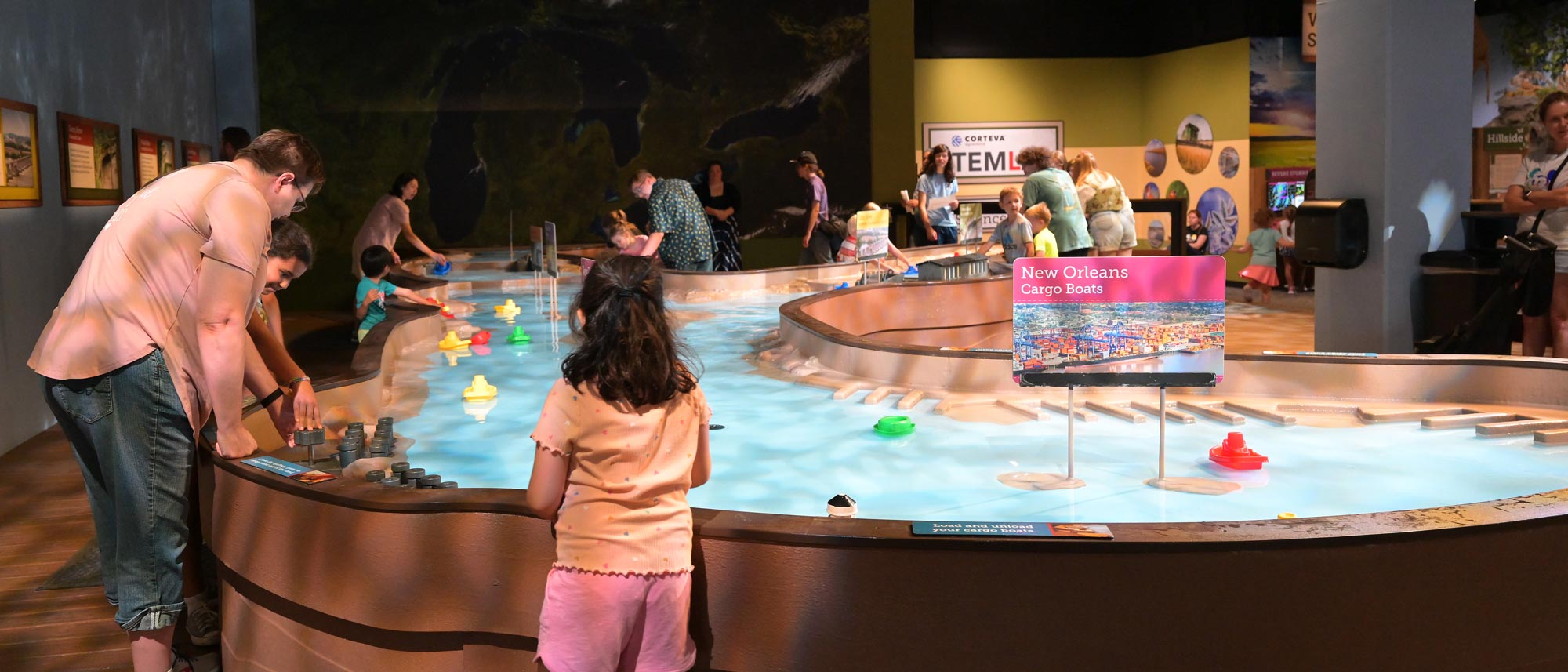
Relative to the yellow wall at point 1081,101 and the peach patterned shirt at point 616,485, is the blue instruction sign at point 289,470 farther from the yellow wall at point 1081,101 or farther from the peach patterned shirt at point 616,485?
the yellow wall at point 1081,101

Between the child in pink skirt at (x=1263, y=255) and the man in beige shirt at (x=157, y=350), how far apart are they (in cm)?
1465

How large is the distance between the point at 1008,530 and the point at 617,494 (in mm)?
842

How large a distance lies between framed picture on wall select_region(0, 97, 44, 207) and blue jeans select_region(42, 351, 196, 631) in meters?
5.00

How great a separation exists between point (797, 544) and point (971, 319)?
294 inches

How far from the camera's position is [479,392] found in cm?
617

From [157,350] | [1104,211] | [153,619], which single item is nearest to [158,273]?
[157,350]

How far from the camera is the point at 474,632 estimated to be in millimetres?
3006

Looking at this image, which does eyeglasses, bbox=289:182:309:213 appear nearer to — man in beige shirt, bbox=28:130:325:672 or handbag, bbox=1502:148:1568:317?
man in beige shirt, bbox=28:130:325:672

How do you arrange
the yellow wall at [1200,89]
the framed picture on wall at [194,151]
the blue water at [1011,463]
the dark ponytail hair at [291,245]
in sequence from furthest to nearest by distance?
1. the yellow wall at [1200,89]
2. the framed picture on wall at [194,151]
3. the dark ponytail hair at [291,245]
4. the blue water at [1011,463]

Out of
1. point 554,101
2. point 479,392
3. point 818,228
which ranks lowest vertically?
point 479,392

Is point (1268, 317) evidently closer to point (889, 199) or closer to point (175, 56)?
point (889, 199)

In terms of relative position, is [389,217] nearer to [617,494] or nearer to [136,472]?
[136,472]

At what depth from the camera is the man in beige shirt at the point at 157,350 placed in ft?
10.5

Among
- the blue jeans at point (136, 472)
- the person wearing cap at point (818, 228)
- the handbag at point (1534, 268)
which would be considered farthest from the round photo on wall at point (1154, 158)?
the blue jeans at point (136, 472)
